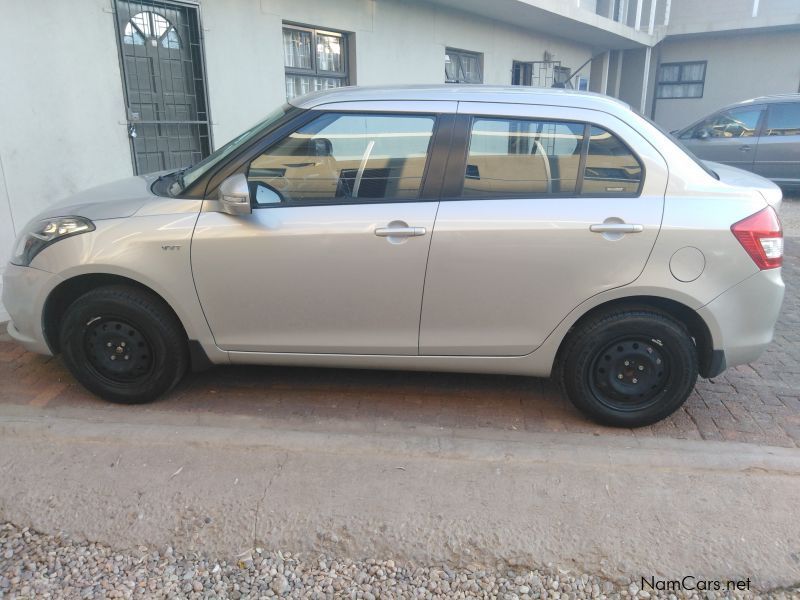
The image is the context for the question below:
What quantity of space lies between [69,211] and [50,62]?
3.25m

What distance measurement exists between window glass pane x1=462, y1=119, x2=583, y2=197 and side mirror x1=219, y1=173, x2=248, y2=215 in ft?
3.69

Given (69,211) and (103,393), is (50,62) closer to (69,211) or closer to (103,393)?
(69,211)

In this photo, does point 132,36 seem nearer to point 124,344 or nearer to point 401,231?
point 124,344

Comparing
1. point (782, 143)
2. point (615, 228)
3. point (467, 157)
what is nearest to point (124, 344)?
point (467, 157)

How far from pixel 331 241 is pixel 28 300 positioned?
1756mm

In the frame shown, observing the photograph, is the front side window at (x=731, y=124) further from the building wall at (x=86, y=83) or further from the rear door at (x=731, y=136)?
the building wall at (x=86, y=83)

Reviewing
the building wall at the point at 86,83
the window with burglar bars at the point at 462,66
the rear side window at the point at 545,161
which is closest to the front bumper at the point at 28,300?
the rear side window at the point at 545,161

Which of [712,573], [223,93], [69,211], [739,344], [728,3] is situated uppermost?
[728,3]

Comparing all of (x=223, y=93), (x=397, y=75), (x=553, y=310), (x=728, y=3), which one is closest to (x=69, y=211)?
(x=553, y=310)

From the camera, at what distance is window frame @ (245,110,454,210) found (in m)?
3.30

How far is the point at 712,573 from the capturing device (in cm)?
247

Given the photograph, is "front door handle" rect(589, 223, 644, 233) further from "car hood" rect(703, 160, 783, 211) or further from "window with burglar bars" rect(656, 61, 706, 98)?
"window with burglar bars" rect(656, 61, 706, 98)

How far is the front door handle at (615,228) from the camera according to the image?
123 inches

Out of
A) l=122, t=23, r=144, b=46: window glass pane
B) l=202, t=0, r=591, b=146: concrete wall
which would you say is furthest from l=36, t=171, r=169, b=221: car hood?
l=202, t=0, r=591, b=146: concrete wall
